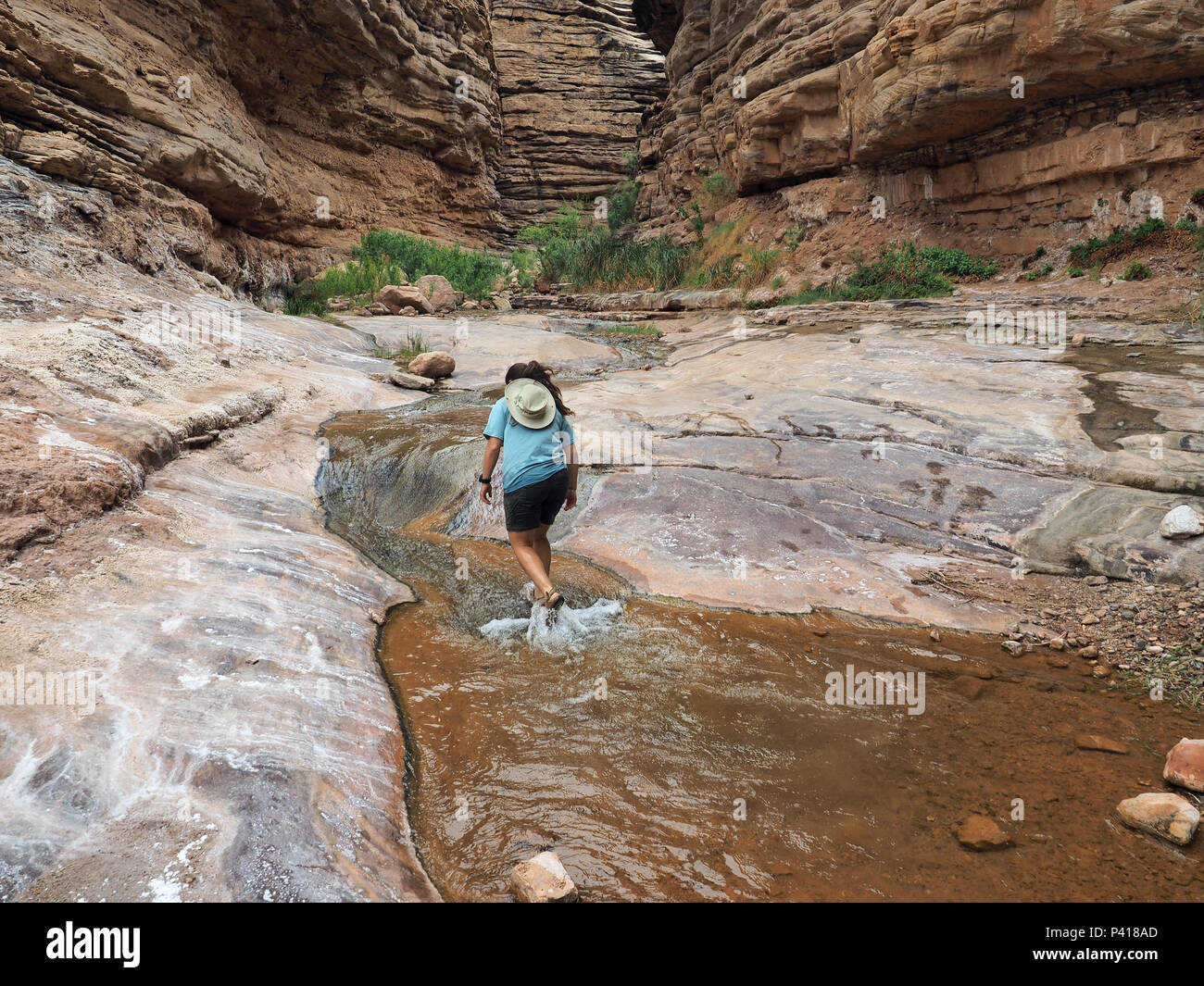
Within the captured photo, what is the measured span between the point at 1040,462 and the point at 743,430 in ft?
7.52

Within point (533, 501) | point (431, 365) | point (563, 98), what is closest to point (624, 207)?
point (563, 98)

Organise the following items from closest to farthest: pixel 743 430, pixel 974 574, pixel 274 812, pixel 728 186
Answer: pixel 274 812, pixel 974 574, pixel 743 430, pixel 728 186

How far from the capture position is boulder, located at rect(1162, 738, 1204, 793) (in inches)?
96.7

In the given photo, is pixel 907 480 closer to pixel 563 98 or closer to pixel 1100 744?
pixel 1100 744

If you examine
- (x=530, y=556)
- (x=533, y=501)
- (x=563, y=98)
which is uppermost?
(x=563, y=98)

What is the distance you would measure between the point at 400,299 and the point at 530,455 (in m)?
10.8

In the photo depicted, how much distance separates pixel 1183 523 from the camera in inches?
154

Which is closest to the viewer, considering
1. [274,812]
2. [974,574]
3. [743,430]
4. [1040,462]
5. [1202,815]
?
[274,812]

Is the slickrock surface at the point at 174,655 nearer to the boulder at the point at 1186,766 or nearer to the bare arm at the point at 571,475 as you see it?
the bare arm at the point at 571,475

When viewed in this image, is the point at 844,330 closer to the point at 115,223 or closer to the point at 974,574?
the point at 974,574

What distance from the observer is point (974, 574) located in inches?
167

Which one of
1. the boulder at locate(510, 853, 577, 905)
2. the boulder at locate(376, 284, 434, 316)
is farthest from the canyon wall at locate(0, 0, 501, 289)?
the boulder at locate(510, 853, 577, 905)

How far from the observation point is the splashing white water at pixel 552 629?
144 inches
